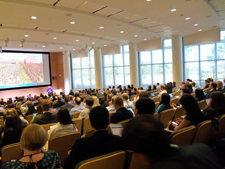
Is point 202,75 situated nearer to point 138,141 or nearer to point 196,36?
point 196,36

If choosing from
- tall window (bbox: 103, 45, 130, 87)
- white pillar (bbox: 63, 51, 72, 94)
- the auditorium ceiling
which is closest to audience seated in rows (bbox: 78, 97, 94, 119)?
the auditorium ceiling

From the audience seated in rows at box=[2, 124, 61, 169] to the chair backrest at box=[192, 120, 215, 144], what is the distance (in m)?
1.72

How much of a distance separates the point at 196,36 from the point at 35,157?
14.2m

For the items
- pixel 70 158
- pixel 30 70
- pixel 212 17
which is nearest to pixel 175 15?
pixel 212 17

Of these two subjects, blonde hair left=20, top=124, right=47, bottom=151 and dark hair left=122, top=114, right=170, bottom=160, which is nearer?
dark hair left=122, top=114, right=170, bottom=160

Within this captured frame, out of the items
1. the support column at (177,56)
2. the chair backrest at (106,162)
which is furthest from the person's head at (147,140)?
the support column at (177,56)

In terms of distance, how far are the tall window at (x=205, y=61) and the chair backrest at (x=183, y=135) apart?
12862 mm

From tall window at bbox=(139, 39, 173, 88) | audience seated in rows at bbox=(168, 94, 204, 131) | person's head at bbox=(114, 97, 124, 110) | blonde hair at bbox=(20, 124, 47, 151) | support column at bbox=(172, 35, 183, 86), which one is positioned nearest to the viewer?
blonde hair at bbox=(20, 124, 47, 151)

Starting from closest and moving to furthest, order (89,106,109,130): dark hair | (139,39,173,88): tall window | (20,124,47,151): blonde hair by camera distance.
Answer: (20,124,47,151): blonde hair → (89,106,109,130): dark hair → (139,39,173,88): tall window

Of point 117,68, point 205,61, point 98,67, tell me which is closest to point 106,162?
point 205,61

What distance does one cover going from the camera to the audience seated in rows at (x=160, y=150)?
31.2 inches

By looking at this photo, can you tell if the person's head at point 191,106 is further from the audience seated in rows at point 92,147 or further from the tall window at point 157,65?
the tall window at point 157,65

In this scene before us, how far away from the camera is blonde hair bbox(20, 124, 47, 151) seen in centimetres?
177

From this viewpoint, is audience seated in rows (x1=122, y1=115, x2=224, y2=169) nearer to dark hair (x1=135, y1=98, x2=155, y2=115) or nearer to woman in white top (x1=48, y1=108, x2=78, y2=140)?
dark hair (x1=135, y1=98, x2=155, y2=115)
